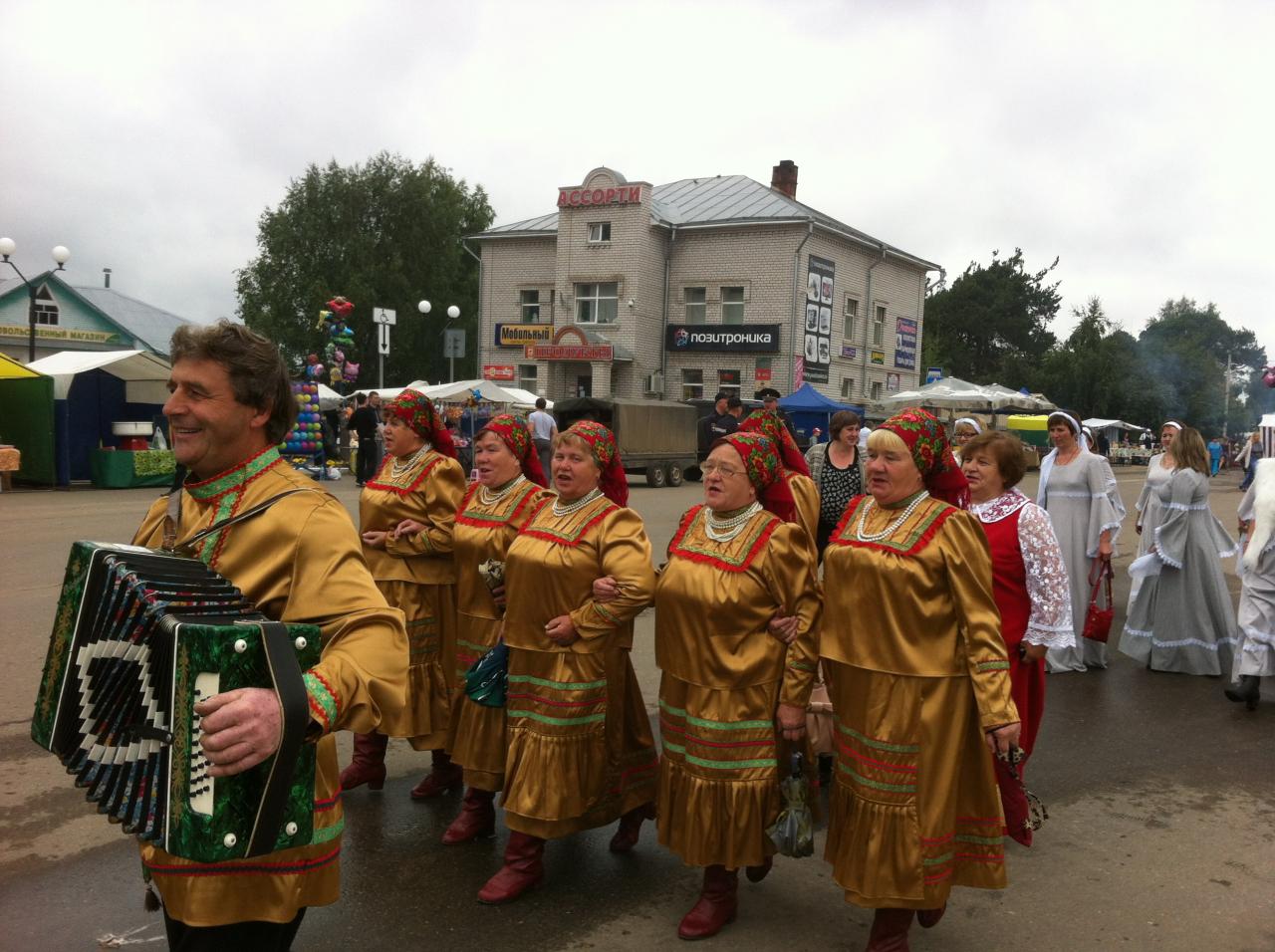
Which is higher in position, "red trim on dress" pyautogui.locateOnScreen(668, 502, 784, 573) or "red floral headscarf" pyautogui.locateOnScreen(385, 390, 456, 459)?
"red floral headscarf" pyautogui.locateOnScreen(385, 390, 456, 459)

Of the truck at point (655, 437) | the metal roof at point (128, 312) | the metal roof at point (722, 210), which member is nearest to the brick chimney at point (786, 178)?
the metal roof at point (722, 210)

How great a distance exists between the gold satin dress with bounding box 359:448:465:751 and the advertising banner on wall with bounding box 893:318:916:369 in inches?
1476

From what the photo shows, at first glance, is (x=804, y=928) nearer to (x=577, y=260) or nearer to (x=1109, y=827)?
(x=1109, y=827)

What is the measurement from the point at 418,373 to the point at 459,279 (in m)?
5.22

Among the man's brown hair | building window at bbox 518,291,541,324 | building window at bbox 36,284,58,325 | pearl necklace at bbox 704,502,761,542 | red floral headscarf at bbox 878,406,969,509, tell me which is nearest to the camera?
the man's brown hair

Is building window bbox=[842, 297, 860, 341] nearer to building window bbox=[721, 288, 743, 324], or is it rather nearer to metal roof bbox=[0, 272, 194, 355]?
building window bbox=[721, 288, 743, 324]

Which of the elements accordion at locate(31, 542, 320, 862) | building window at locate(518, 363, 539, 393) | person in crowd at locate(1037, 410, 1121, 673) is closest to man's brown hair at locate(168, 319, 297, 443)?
accordion at locate(31, 542, 320, 862)

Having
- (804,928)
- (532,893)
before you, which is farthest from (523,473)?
(804,928)

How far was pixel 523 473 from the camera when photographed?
4.98m

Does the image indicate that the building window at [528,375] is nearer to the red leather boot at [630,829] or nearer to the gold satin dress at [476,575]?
the gold satin dress at [476,575]

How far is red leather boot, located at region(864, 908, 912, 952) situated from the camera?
11.4ft

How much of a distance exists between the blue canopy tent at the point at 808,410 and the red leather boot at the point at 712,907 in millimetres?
22485

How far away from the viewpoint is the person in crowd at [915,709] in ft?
11.0

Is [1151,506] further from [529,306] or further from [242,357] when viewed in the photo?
[529,306]
